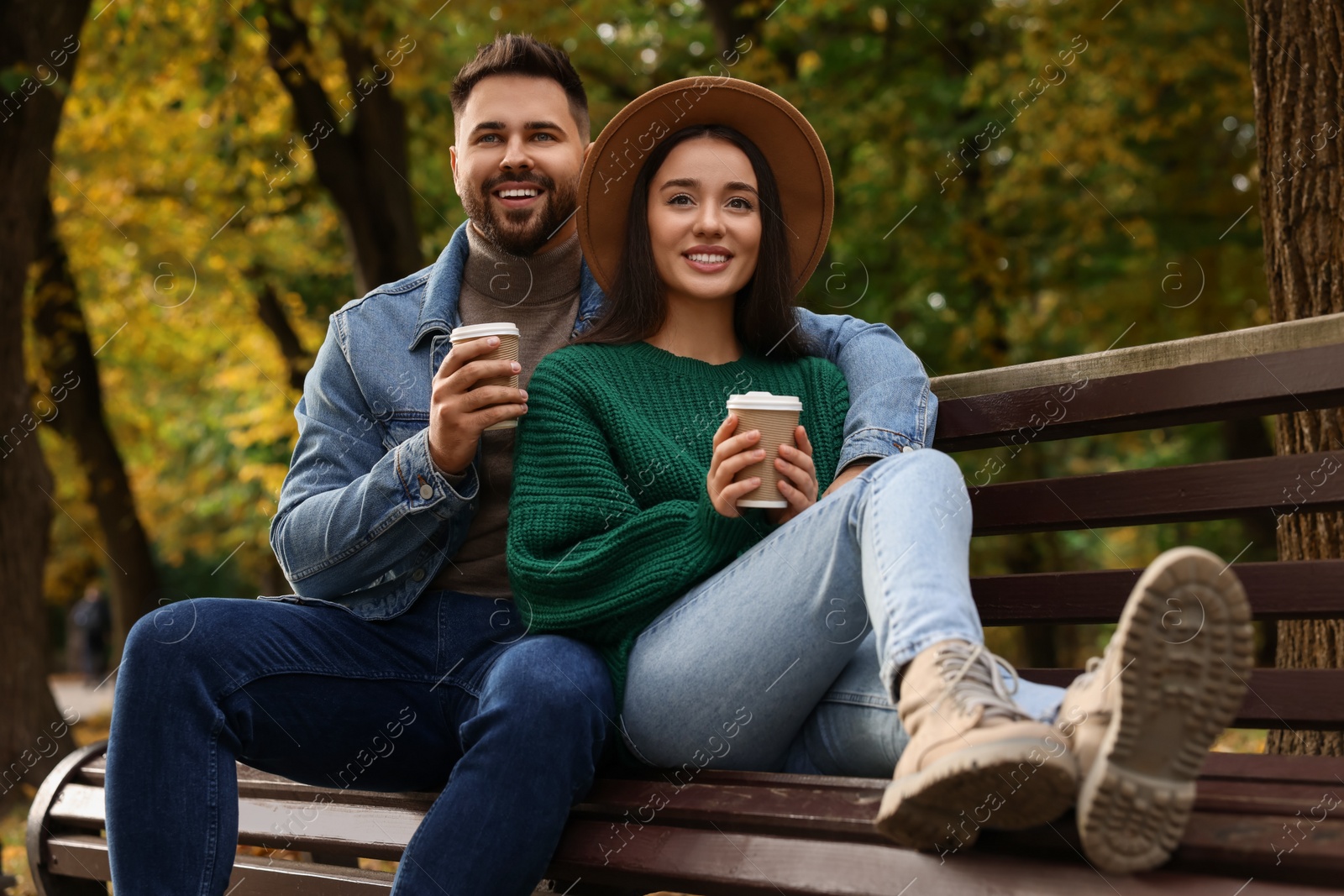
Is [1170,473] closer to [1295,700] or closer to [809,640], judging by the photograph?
[1295,700]

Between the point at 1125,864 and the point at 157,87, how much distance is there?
10.5 metres

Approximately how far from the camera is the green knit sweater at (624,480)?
2.58m

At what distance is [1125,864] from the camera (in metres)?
1.75

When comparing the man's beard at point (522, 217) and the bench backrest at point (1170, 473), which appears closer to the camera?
the bench backrest at point (1170, 473)

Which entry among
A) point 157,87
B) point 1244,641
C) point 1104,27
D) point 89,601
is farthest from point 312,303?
point 89,601

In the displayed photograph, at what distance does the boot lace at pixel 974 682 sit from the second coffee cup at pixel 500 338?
1.06 metres

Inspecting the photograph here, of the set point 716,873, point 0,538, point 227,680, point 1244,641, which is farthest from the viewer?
point 0,538

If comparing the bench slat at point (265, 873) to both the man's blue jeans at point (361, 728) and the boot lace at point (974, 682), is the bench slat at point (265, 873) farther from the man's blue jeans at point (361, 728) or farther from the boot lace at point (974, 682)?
the boot lace at point (974, 682)

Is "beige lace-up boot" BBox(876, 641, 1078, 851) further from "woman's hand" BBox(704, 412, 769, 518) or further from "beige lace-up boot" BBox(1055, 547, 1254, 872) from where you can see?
"woman's hand" BBox(704, 412, 769, 518)

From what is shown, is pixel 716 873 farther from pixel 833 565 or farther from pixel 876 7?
pixel 876 7

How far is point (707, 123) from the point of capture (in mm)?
3076

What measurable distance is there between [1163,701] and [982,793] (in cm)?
26

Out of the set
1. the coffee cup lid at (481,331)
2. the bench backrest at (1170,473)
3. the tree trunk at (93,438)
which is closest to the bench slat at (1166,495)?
the bench backrest at (1170,473)

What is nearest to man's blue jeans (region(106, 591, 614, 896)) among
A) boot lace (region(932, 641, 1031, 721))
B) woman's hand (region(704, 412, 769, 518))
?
woman's hand (region(704, 412, 769, 518))
